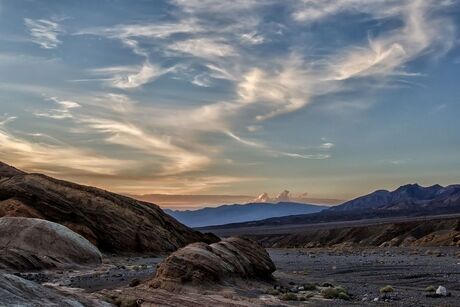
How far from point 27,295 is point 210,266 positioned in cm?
1275

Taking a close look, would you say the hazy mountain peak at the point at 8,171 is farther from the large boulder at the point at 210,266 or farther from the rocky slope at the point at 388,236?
the rocky slope at the point at 388,236

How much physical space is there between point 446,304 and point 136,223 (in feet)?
155

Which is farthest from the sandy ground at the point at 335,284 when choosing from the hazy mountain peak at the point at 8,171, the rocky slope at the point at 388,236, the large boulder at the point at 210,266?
the rocky slope at the point at 388,236

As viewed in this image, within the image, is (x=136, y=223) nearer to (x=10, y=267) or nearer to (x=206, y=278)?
(x=10, y=267)

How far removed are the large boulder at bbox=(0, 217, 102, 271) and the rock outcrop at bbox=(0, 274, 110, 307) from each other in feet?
75.9

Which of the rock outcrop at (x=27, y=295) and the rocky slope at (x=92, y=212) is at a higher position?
the rocky slope at (x=92, y=212)

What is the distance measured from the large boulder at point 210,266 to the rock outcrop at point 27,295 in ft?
30.8

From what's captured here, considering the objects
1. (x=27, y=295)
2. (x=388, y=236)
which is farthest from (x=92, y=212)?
(x=388, y=236)

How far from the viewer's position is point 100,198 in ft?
214

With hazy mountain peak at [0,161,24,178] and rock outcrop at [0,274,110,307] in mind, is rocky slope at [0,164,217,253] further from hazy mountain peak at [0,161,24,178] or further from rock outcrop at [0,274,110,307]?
rock outcrop at [0,274,110,307]

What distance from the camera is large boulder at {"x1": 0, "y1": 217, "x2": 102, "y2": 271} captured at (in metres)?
36.0

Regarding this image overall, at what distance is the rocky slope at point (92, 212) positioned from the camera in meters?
57.8

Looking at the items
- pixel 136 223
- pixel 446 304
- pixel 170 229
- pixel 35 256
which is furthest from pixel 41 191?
pixel 446 304

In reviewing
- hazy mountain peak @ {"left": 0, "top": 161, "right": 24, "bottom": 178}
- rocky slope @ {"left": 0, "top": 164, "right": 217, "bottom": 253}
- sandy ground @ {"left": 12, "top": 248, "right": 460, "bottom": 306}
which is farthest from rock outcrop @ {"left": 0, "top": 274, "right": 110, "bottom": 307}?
hazy mountain peak @ {"left": 0, "top": 161, "right": 24, "bottom": 178}
